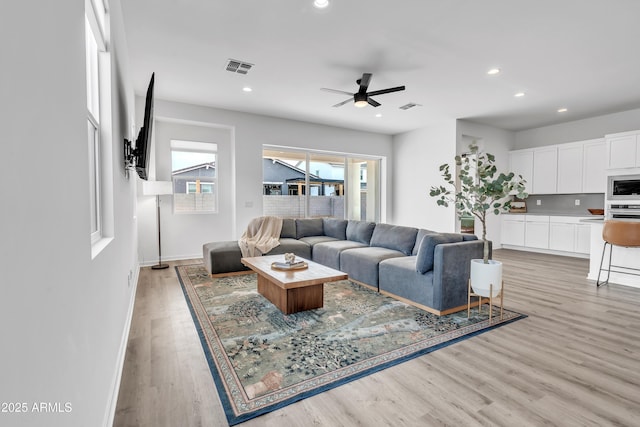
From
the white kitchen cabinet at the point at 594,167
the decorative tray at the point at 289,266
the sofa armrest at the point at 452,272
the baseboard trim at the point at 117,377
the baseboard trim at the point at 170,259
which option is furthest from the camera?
the white kitchen cabinet at the point at 594,167

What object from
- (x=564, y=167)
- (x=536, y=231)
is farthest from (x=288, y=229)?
(x=564, y=167)

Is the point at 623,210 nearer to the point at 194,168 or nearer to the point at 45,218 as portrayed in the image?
the point at 45,218

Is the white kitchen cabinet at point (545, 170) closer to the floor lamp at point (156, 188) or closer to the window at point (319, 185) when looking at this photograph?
the window at point (319, 185)

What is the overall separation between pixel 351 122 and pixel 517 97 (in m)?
3.18

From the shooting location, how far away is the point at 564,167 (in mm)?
6746

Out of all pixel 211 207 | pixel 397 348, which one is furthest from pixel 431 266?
pixel 211 207

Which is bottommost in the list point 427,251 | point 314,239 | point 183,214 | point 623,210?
point 314,239

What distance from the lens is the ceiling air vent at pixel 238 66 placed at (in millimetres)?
3977

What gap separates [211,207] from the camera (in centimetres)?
628

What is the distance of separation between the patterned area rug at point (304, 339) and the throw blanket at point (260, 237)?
43.3 inches

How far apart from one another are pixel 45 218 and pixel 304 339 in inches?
84.9

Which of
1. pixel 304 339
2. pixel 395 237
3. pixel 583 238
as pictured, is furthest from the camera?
pixel 583 238

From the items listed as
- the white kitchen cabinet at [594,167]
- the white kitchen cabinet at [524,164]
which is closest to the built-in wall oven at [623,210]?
the white kitchen cabinet at [594,167]

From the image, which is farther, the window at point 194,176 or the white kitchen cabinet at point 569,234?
the white kitchen cabinet at point 569,234
